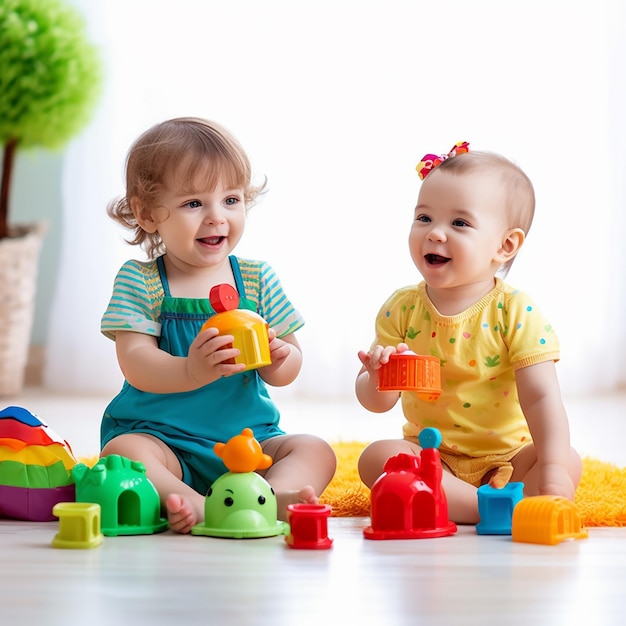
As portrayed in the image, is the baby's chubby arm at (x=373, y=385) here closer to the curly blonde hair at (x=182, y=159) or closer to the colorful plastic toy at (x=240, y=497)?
the colorful plastic toy at (x=240, y=497)

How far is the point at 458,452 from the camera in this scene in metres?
1.39

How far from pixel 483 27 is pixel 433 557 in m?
1.91

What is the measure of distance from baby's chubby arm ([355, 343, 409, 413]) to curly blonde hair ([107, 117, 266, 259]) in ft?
1.00

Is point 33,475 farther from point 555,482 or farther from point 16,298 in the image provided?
point 16,298

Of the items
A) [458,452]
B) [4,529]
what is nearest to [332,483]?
[458,452]

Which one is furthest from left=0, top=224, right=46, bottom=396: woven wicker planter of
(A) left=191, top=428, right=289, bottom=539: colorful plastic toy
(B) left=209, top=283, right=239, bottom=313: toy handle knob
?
(A) left=191, top=428, right=289, bottom=539: colorful plastic toy

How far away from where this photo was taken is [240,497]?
119 cm

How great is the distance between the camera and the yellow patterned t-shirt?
1.38 metres

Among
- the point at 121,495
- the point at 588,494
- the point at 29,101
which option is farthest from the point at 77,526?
the point at 29,101

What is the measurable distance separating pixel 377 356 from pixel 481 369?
6.9 inches

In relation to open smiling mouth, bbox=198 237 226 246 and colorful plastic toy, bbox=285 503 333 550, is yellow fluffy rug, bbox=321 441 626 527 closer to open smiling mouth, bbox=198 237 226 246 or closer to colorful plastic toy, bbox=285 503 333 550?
colorful plastic toy, bbox=285 503 333 550

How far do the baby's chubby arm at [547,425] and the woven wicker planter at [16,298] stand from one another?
172 cm

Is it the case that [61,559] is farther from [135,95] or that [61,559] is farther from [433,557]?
[135,95]

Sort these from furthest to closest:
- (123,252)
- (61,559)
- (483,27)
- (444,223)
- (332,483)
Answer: (123,252)
(483,27)
(332,483)
(444,223)
(61,559)
